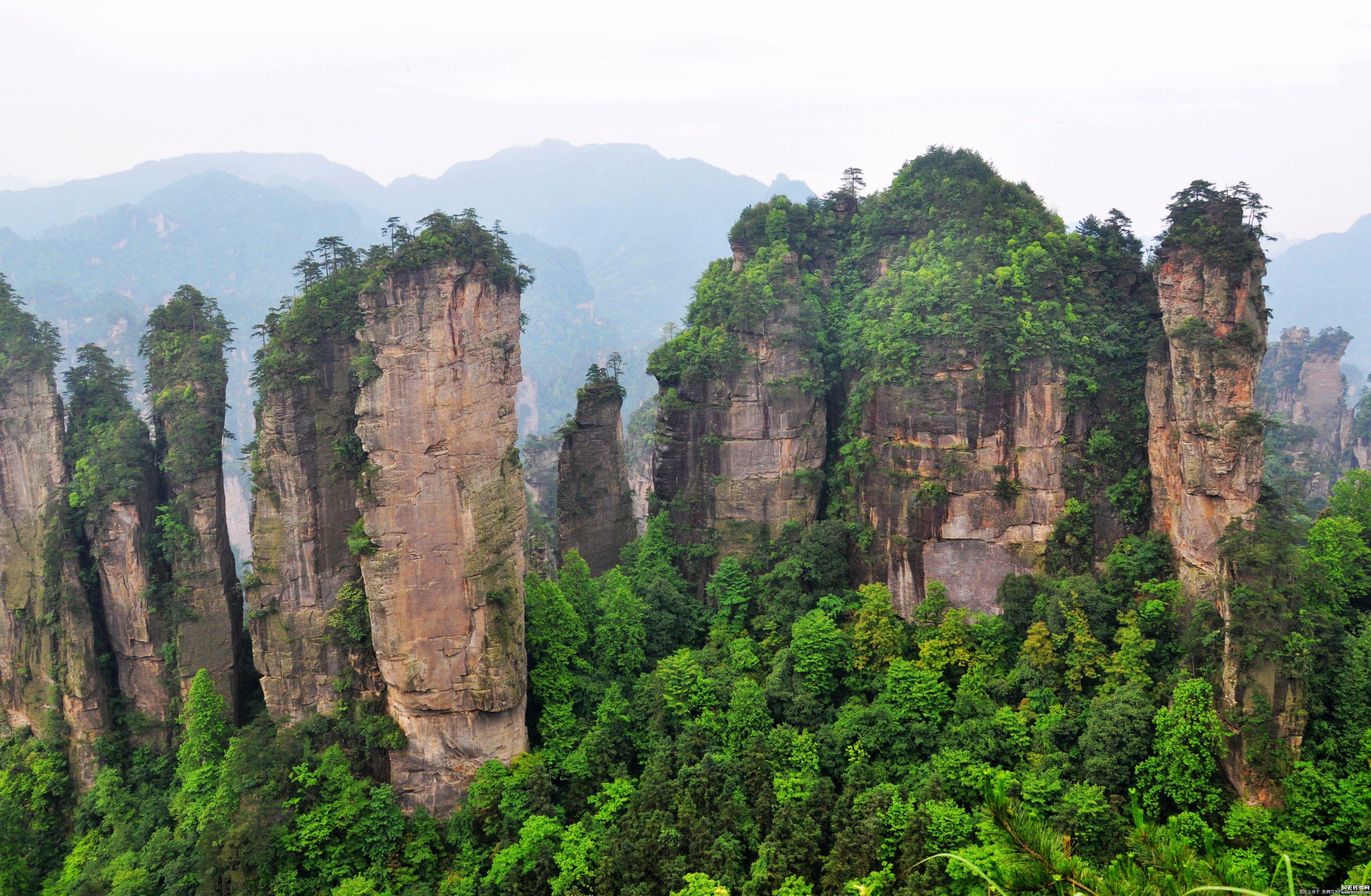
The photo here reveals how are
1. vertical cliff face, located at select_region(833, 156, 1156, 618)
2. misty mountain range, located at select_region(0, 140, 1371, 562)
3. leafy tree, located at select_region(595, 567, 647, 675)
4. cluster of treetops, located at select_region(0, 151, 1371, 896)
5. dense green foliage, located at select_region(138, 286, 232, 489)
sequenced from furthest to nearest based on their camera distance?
1. misty mountain range, located at select_region(0, 140, 1371, 562)
2. leafy tree, located at select_region(595, 567, 647, 675)
3. vertical cliff face, located at select_region(833, 156, 1156, 618)
4. dense green foliage, located at select_region(138, 286, 232, 489)
5. cluster of treetops, located at select_region(0, 151, 1371, 896)

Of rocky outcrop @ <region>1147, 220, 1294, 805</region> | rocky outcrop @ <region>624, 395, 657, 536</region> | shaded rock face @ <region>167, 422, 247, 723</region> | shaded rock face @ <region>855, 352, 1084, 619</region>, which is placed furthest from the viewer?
rocky outcrop @ <region>624, 395, 657, 536</region>

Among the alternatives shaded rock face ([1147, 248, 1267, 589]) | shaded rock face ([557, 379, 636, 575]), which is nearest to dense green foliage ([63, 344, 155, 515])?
shaded rock face ([557, 379, 636, 575])

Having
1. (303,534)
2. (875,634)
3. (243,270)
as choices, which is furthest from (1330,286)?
(243,270)

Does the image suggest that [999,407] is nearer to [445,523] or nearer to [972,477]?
[972,477]

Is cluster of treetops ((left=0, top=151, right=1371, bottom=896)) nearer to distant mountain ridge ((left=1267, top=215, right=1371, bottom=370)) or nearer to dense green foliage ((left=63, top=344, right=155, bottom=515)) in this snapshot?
dense green foliage ((left=63, top=344, right=155, bottom=515))

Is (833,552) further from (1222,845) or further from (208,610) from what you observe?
(208,610)
